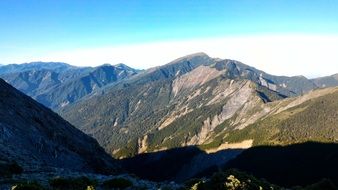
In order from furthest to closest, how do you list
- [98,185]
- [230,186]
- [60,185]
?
[98,185] → [60,185] → [230,186]

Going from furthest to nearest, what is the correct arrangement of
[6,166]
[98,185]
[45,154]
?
[45,154], [6,166], [98,185]

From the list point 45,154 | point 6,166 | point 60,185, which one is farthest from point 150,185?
point 45,154

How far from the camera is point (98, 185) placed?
33.1 metres

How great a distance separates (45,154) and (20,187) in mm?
74886

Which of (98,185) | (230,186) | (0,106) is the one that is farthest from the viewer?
(0,106)

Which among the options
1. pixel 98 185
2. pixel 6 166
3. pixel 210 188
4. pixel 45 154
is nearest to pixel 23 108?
pixel 45 154

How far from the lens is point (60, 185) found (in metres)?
31.1

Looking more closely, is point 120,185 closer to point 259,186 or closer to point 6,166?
point 259,186

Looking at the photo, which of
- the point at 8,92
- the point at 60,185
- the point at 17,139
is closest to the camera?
the point at 60,185

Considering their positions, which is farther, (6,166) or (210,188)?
(6,166)

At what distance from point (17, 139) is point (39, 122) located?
32903 millimetres

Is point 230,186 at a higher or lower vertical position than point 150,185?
higher

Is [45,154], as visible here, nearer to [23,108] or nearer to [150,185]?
[23,108]

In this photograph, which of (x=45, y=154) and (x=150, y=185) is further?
(x=45, y=154)
